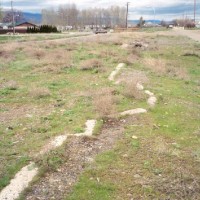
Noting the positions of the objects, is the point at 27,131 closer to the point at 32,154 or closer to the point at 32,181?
the point at 32,154

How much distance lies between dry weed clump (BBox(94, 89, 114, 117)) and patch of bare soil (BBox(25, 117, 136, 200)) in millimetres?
582

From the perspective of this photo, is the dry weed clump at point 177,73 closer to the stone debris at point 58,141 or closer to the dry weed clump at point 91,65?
the dry weed clump at point 91,65

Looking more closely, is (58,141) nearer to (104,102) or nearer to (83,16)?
(104,102)

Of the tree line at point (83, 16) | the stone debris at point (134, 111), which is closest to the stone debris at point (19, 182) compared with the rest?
the stone debris at point (134, 111)

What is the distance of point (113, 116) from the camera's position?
9.80 meters

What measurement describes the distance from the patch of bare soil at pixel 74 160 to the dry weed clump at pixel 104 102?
58cm

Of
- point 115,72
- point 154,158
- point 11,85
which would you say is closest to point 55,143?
point 154,158

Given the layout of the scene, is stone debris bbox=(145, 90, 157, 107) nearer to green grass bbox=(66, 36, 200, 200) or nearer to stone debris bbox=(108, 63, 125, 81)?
green grass bbox=(66, 36, 200, 200)

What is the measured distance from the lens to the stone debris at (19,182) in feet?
18.8

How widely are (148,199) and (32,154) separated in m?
2.80

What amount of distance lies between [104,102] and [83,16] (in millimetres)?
143557

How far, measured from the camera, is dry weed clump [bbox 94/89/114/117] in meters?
10.2

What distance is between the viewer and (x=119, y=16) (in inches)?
6127

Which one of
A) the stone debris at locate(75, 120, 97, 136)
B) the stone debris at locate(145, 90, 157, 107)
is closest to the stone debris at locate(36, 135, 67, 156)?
the stone debris at locate(75, 120, 97, 136)
